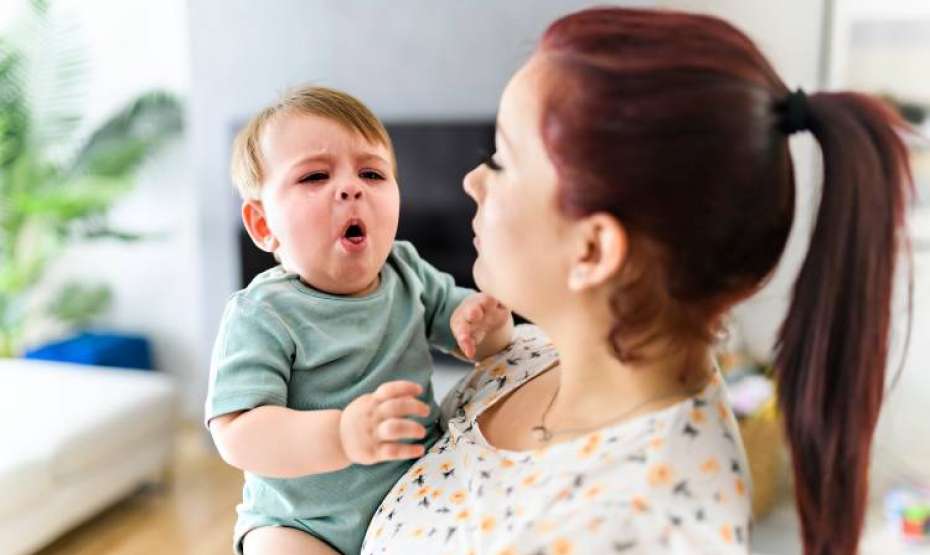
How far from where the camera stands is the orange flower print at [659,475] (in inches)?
25.9

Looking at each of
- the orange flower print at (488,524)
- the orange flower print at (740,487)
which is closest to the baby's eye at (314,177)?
the orange flower print at (488,524)

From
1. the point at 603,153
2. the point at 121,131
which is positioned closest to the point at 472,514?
the point at 603,153

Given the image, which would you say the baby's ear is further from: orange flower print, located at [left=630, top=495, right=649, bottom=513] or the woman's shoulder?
orange flower print, located at [left=630, top=495, right=649, bottom=513]

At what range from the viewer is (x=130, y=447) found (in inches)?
135

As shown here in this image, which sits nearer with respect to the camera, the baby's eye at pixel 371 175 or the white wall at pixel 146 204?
the baby's eye at pixel 371 175

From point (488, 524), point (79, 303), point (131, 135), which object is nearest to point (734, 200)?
point (488, 524)

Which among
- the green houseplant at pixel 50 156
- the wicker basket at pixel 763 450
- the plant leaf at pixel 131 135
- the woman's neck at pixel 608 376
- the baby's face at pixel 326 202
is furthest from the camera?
the plant leaf at pixel 131 135

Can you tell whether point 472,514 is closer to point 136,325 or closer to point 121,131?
point 121,131

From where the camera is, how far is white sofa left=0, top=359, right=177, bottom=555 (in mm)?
2900

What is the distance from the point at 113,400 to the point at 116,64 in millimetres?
1630

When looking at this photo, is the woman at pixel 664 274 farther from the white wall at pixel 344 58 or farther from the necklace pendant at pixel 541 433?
the white wall at pixel 344 58

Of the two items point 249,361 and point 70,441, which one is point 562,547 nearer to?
point 249,361

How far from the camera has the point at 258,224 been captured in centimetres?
98

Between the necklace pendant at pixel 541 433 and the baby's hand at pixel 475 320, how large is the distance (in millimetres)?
163
